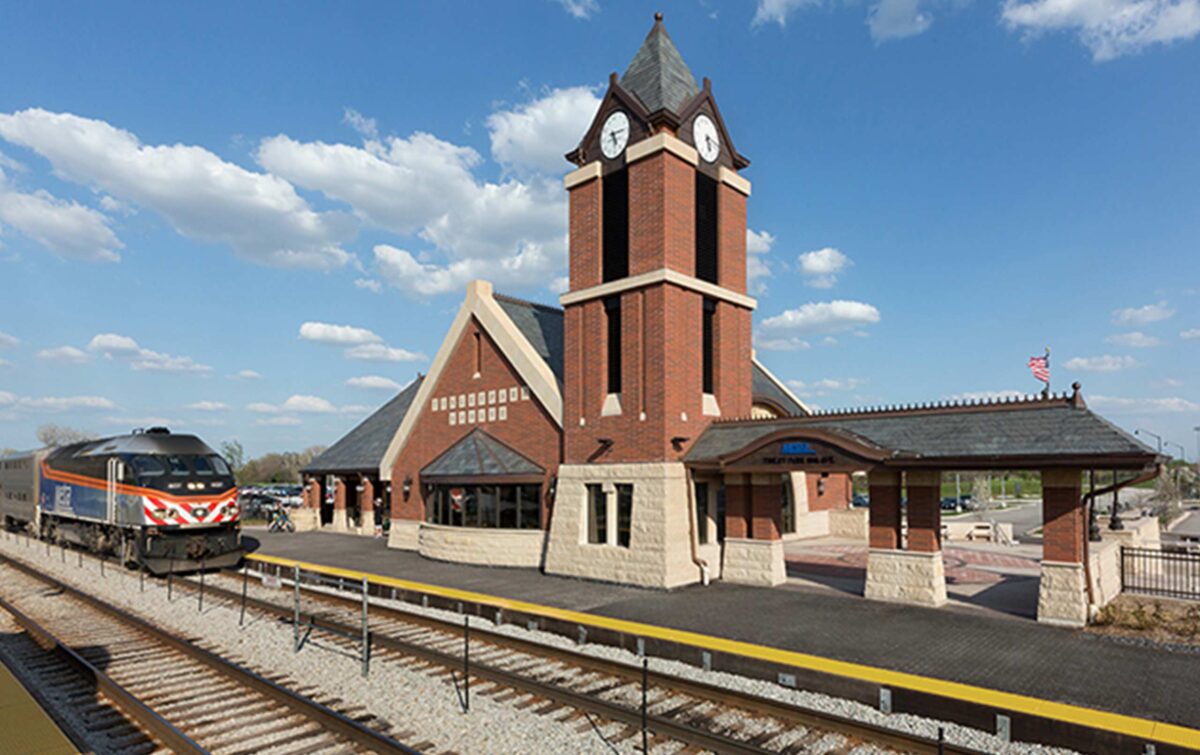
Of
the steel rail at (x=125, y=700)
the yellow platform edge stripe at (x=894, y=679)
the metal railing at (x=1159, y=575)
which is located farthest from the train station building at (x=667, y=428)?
the steel rail at (x=125, y=700)

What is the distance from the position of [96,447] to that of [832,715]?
2583 cm

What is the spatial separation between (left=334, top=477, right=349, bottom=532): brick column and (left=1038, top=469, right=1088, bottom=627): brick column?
30650 millimetres

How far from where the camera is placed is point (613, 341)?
71.8ft

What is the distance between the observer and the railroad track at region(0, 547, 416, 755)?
9.23m

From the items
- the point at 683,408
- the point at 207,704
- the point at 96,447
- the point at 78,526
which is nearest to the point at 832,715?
the point at 207,704

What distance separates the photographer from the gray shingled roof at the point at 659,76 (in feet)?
69.9

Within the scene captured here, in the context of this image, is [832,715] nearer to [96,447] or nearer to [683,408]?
[683,408]

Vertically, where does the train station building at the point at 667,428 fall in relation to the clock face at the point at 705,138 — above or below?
below

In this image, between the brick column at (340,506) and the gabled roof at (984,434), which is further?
the brick column at (340,506)

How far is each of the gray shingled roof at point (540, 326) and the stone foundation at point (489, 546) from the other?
517cm

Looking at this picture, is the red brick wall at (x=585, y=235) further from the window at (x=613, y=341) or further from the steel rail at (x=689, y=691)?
the steel rail at (x=689, y=691)

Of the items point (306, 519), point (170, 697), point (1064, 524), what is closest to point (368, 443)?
point (306, 519)

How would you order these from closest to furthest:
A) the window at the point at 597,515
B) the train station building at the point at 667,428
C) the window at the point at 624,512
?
the train station building at the point at 667,428 → the window at the point at 624,512 → the window at the point at 597,515

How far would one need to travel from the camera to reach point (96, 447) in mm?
25219
